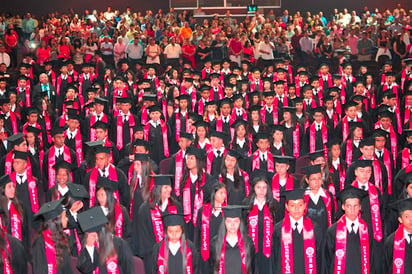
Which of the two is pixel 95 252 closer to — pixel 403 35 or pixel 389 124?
pixel 389 124

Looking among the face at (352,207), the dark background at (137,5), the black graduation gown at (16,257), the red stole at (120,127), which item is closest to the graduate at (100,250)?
the black graduation gown at (16,257)

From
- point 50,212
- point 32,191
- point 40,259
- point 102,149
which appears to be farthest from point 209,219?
point 32,191

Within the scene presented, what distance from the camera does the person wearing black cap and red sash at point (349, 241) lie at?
22.0 feet

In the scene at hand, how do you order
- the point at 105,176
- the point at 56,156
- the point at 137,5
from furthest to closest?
the point at 137,5 < the point at 56,156 < the point at 105,176

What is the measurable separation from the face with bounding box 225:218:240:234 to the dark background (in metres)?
22.9

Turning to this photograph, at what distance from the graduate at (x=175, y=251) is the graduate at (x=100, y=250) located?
282mm

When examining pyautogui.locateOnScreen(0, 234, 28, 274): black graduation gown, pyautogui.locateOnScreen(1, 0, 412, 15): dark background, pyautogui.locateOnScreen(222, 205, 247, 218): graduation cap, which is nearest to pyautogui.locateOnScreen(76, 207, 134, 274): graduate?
pyautogui.locateOnScreen(0, 234, 28, 274): black graduation gown

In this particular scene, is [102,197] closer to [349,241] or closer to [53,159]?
[349,241]

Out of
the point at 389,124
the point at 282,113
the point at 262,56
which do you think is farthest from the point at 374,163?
the point at 262,56

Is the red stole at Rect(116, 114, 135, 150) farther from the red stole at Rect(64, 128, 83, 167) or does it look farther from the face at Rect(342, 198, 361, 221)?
the face at Rect(342, 198, 361, 221)

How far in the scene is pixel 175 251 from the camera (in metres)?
6.23

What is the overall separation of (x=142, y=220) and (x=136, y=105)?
703 cm

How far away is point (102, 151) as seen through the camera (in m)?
9.01

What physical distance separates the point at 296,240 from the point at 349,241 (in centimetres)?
51
